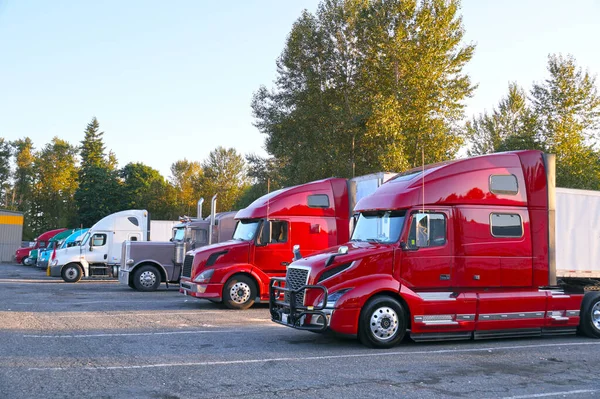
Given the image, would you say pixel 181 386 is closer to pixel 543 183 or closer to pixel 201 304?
pixel 543 183

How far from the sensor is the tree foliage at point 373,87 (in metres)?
34.4

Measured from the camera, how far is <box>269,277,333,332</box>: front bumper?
33.5 feet

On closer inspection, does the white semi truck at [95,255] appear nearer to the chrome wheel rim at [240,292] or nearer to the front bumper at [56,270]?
the front bumper at [56,270]

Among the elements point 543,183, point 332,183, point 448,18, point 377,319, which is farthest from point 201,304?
point 448,18

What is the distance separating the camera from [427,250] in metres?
10.8

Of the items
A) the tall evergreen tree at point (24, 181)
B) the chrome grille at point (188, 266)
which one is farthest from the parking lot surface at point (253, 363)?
the tall evergreen tree at point (24, 181)

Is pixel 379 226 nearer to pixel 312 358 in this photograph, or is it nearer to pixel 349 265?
pixel 349 265

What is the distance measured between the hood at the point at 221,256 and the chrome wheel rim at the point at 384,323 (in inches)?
260

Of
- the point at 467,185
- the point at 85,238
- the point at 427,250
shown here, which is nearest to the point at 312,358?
the point at 427,250

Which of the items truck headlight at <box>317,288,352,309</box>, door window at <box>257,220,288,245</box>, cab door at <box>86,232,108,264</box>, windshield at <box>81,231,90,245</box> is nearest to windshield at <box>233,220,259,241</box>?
door window at <box>257,220,288,245</box>

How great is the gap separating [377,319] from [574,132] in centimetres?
3364

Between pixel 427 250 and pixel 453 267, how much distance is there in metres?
0.59

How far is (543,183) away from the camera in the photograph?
11.8m

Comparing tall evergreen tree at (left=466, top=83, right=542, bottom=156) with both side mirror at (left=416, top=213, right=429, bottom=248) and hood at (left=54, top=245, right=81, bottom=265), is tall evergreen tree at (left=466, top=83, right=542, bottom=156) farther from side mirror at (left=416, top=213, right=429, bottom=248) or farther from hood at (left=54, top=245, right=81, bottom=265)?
side mirror at (left=416, top=213, right=429, bottom=248)
